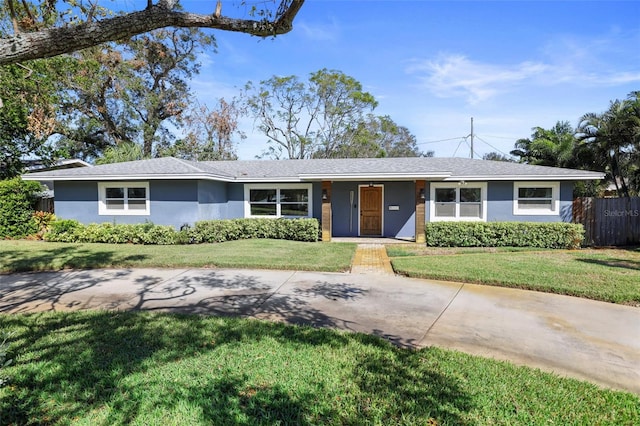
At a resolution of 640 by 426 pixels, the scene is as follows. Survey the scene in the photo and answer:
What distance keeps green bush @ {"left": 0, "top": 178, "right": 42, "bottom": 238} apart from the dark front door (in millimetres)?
13439

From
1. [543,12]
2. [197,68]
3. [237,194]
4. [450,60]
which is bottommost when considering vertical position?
[237,194]

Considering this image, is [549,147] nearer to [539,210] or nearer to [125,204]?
[539,210]

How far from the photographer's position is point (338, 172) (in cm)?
1311

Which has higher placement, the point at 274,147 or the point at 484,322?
the point at 274,147

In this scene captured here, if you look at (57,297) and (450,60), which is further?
(450,60)

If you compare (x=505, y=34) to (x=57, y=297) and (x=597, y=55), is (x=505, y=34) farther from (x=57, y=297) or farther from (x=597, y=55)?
(x=57, y=297)

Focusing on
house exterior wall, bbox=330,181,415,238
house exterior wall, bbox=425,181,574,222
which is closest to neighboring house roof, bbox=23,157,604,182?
house exterior wall, bbox=425,181,574,222

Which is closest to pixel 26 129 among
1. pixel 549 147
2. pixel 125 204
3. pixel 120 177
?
pixel 125 204

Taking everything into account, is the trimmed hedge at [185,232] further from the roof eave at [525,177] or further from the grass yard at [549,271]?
the roof eave at [525,177]

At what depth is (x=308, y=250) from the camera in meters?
10.8

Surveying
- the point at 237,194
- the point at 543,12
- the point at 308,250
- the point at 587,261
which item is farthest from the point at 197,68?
the point at 587,261

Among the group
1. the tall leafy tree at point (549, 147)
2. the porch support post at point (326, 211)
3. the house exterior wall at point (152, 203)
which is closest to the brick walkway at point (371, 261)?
the porch support post at point (326, 211)

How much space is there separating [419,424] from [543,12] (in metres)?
10.2

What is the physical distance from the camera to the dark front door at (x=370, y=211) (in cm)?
1501
